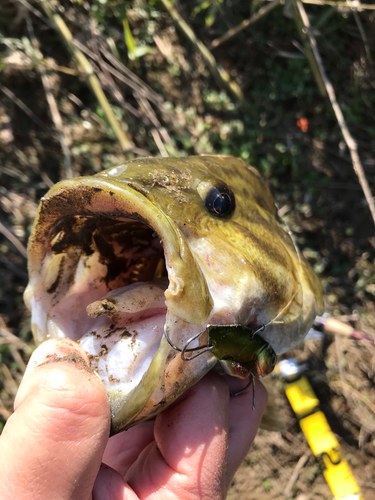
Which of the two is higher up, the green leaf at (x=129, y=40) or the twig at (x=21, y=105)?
the green leaf at (x=129, y=40)

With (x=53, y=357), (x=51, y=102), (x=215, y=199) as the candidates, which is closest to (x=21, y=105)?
(x=51, y=102)

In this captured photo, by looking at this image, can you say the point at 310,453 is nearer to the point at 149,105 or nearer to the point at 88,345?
the point at 88,345

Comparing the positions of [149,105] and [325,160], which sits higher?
[149,105]

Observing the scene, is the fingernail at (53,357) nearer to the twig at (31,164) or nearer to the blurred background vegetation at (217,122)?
the blurred background vegetation at (217,122)

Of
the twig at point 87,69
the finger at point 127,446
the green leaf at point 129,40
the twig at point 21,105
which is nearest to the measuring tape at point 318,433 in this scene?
the finger at point 127,446

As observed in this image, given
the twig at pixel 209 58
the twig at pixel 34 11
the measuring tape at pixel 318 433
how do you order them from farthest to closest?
the twig at pixel 209 58 < the twig at pixel 34 11 < the measuring tape at pixel 318 433

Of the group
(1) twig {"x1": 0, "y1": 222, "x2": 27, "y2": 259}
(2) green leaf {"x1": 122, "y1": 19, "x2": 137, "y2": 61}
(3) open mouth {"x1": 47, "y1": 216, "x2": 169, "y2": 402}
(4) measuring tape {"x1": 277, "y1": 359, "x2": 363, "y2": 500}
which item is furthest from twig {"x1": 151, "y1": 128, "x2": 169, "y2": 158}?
(4) measuring tape {"x1": 277, "y1": 359, "x2": 363, "y2": 500}

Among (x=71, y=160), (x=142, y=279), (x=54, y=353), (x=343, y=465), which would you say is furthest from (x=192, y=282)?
(x=71, y=160)

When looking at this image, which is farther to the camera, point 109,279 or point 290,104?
point 290,104
